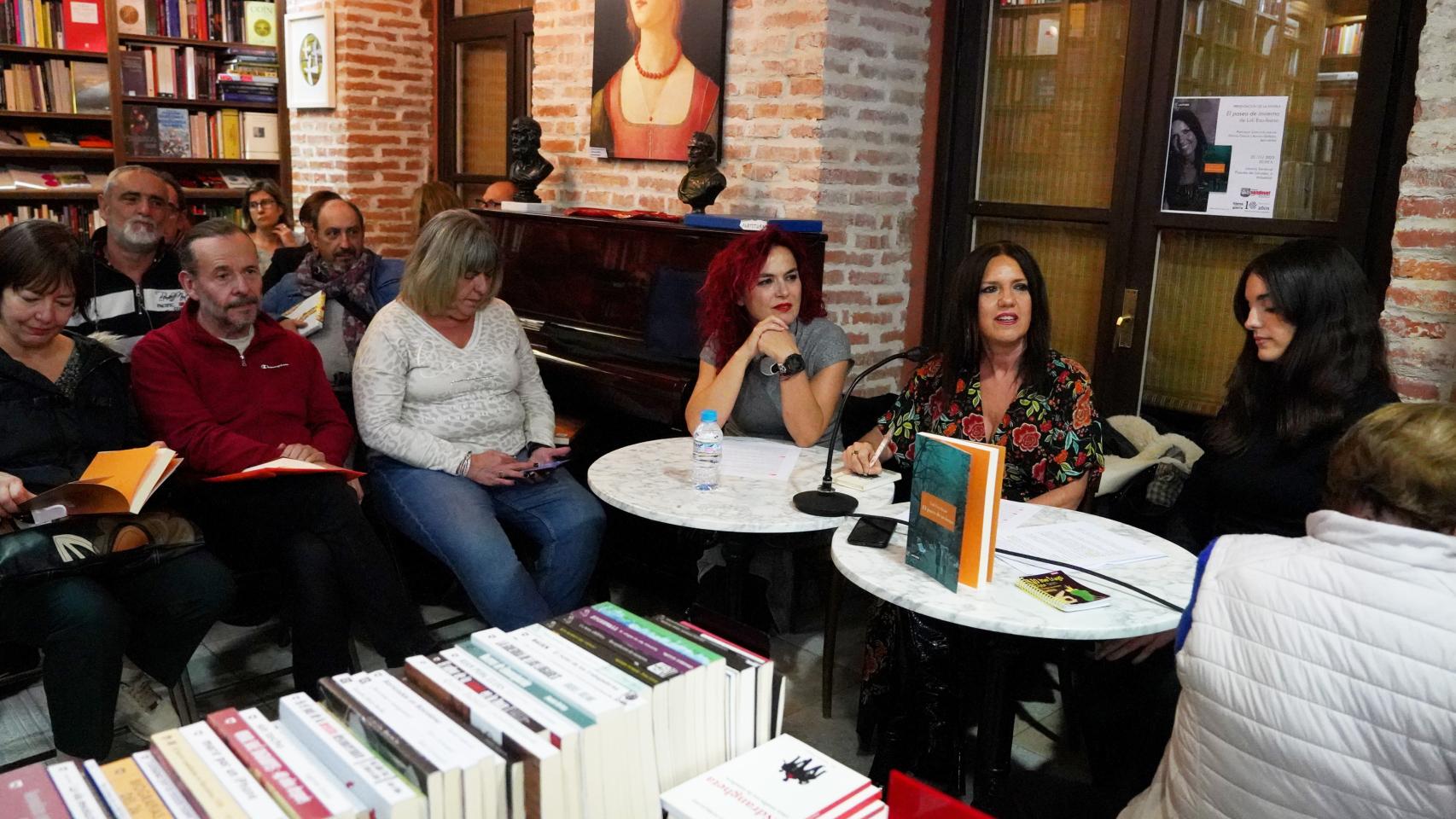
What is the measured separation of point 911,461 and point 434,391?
1.27 m

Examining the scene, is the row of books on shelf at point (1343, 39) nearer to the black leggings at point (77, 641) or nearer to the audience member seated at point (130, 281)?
the black leggings at point (77, 641)

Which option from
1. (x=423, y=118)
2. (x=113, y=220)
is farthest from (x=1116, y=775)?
(x=423, y=118)

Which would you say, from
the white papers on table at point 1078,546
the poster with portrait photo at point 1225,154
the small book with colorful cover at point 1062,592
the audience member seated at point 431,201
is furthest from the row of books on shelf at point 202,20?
the small book with colorful cover at point 1062,592

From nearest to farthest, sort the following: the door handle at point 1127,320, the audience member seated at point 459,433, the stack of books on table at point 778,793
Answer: the stack of books on table at point 778,793, the audience member seated at point 459,433, the door handle at point 1127,320

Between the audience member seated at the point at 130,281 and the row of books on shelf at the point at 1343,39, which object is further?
the audience member seated at the point at 130,281

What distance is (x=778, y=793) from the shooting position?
1.08 m

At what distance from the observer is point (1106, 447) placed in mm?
3025

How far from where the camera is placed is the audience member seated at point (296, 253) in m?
3.90

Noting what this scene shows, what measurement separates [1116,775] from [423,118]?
208 inches

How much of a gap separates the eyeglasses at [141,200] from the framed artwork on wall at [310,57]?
2703 millimetres

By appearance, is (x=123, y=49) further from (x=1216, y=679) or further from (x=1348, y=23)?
(x=1216, y=679)

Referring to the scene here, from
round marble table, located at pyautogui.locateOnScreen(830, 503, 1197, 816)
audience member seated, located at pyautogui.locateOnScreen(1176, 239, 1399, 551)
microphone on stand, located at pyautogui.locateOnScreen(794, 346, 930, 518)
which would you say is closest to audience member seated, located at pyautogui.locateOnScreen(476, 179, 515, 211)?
microphone on stand, located at pyautogui.locateOnScreen(794, 346, 930, 518)

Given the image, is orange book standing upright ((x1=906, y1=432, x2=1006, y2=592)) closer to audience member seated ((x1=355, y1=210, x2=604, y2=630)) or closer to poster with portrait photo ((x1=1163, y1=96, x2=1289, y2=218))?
audience member seated ((x1=355, y1=210, x2=604, y2=630))

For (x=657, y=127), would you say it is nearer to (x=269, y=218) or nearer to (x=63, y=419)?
(x=269, y=218)
